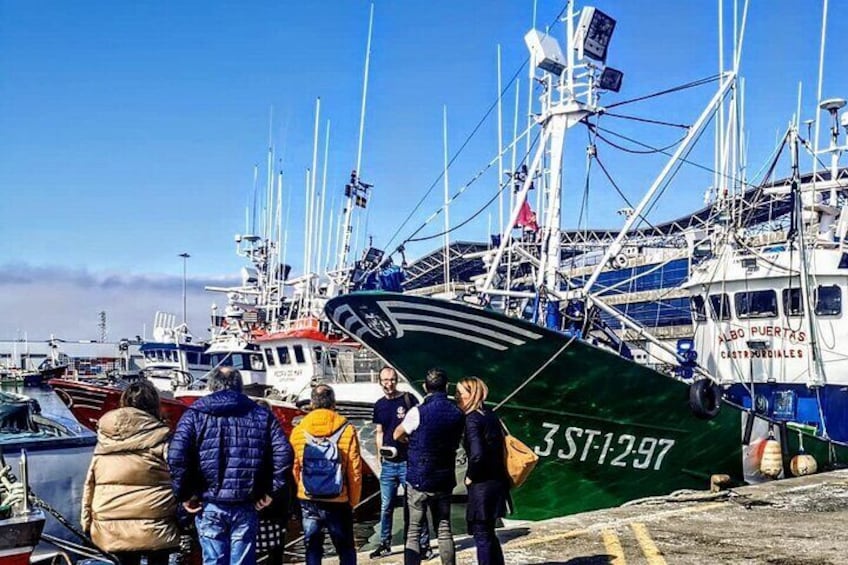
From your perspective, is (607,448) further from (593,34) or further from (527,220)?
(593,34)

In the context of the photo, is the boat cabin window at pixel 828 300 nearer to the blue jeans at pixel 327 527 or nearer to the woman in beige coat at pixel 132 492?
the blue jeans at pixel 327 527

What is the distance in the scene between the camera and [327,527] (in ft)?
18.1

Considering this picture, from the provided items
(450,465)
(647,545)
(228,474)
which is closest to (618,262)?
(647,545)

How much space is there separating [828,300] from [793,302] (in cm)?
59

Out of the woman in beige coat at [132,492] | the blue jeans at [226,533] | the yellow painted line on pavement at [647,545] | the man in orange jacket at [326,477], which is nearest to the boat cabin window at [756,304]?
the yellow painted line on pavement at [647,545]

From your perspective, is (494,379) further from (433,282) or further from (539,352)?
(433,282)

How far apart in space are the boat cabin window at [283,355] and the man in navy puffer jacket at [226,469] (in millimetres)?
19280

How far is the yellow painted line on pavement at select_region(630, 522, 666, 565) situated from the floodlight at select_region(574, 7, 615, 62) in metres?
7.66

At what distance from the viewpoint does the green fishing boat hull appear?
10289mm

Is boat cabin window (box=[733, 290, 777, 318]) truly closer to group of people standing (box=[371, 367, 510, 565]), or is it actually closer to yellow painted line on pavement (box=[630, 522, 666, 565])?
yellow painted line on pavement (box=[630, 522, 666, 565])

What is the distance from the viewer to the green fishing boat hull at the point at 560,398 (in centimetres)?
1029

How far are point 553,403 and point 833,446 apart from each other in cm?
554

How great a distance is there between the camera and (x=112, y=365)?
3105 inches

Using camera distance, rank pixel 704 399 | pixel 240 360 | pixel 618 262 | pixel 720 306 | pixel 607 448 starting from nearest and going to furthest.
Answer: pixel 607 448 → pixel 704 399 → pixel 618 262 → pixel 720 306 → pixel 240 360
